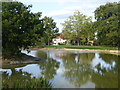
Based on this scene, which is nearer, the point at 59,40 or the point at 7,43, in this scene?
the point at 7,43

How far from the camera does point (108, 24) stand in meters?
35.8

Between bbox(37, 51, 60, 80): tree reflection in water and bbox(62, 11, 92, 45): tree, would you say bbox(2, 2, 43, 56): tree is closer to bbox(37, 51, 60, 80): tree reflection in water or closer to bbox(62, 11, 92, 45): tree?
bbox(37, 51, 60, 80): tree reflection in water

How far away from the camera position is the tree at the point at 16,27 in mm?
15163

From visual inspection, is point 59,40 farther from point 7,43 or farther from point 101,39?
point 7,43

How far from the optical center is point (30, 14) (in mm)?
18250

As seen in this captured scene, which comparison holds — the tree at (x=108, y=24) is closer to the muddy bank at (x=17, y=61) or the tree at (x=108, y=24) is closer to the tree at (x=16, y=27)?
the tree at (x=16, y=27)

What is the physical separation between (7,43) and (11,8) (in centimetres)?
377

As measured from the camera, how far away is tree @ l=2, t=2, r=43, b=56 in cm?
1516

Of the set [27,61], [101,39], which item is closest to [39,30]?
[27,61]

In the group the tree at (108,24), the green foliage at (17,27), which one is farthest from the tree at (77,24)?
the green foliage at (17,27)

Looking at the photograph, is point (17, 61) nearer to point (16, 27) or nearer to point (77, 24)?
point (16, 27)

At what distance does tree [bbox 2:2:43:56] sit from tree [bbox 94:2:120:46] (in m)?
18.6

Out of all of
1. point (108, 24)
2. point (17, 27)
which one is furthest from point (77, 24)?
point (17, 27)

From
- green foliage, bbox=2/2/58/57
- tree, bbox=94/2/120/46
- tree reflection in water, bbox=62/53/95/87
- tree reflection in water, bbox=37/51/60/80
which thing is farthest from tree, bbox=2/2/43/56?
tree, bbox=94/2/120/46
